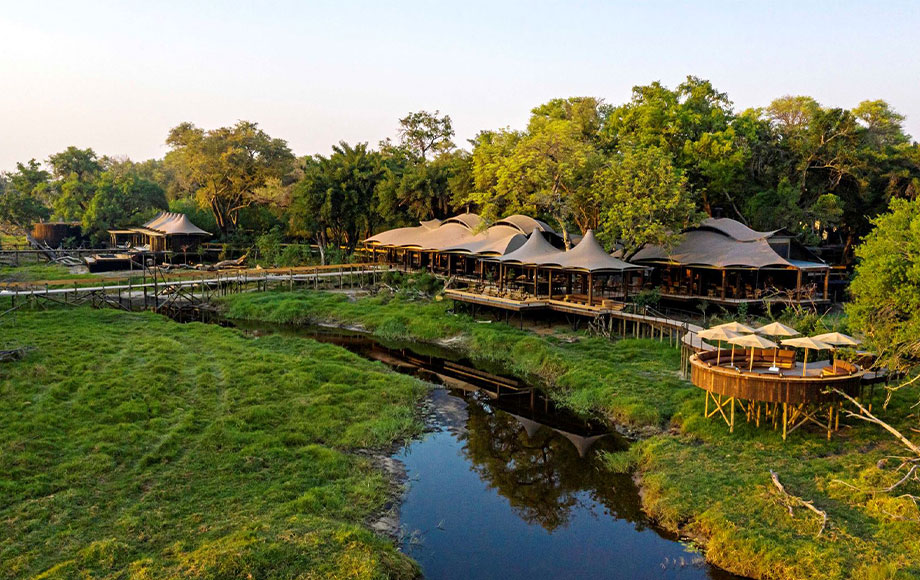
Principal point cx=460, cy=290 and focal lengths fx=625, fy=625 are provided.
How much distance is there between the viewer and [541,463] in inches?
664

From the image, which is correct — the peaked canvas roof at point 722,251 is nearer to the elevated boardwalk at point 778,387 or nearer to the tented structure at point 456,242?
the tented structure at point 456,242

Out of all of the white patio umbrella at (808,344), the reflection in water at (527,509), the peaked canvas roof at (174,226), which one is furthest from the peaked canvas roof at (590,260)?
the peaked canvas roof at (174,226)

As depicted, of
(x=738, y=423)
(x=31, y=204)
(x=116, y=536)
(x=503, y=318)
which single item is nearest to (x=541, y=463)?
A: (x=738, y=423)

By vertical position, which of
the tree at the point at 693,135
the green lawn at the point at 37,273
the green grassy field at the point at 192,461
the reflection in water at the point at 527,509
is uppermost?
the tree at the point at 693,135

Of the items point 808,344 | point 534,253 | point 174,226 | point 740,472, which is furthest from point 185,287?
point 808,344

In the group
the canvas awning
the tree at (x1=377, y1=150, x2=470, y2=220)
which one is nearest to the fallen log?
the canvas awning

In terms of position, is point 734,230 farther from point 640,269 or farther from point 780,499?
point 780,499

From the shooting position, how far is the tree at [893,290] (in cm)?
1473

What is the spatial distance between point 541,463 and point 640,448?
8.95ft

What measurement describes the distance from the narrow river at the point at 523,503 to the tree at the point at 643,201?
14412mm

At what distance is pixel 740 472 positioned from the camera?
48.0 feet

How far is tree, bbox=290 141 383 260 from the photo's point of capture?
174 ft

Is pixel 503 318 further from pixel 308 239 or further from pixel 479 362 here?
pixel 308 239

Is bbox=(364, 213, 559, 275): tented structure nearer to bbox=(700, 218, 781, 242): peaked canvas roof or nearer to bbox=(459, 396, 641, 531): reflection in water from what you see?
bbox=(700, 218, 781, 242): peaked canvas roof
